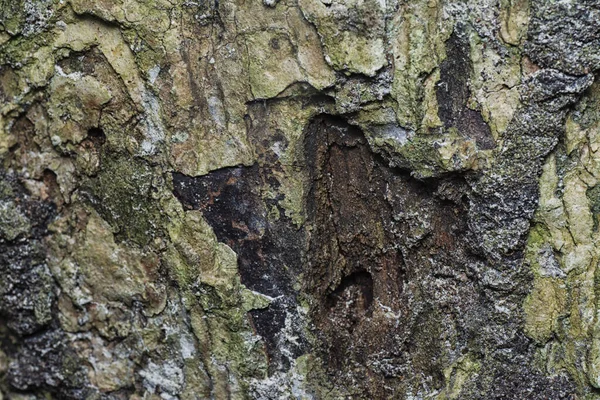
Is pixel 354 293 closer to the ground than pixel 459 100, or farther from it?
closer to the ground

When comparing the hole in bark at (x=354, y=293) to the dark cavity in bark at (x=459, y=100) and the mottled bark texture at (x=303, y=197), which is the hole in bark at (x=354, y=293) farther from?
the dark cavity in bark at (x=459, y=100)

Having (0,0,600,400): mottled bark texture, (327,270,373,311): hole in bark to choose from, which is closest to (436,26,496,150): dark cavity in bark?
(0,0,600,400): mottled bark texture

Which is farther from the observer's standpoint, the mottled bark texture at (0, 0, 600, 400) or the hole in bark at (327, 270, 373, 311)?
the hole in bark at (327, 270, 373, 311)

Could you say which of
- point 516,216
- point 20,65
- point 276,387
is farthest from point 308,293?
point 20,65

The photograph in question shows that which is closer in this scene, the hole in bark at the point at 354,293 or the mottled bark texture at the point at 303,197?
the mottled bark texture at the point at 303,197

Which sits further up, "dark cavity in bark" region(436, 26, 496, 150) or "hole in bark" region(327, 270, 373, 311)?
"dark cavity in bark" region(436, 26, 496, 150)

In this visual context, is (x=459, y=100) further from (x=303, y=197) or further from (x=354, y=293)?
(x=354, y=293)

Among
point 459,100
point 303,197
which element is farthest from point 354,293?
point 459,100

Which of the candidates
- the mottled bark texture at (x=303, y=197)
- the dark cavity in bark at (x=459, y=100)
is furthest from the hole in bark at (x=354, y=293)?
the dark cavity in bark at (x=459, y=100)

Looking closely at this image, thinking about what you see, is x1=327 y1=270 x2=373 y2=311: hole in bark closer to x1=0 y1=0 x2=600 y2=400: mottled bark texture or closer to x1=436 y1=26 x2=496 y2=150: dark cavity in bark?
x1=0 y1=0 x2=600 y2=400: mottled bark texture

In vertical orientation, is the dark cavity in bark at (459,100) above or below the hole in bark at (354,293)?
above
